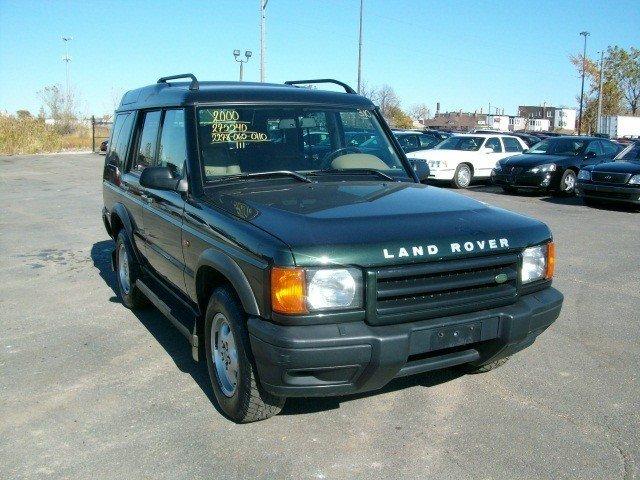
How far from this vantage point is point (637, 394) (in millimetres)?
4066

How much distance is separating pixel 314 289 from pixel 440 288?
26.7 inches

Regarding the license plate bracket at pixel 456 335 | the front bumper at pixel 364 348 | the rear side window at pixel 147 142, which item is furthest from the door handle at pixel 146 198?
the license plate bracket at pixel 456 335

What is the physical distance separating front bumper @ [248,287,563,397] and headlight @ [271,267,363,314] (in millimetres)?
98

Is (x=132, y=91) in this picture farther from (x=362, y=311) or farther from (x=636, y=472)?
(x=636, y=472)

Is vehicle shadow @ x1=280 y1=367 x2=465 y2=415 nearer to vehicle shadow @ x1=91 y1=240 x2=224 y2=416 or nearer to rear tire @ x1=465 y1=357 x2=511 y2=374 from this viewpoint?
rear tire @ x1=465 y1=357 x2=511 y2=374

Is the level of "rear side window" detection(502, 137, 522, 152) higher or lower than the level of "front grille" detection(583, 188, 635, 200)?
higher

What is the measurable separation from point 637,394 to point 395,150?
7.83 feet

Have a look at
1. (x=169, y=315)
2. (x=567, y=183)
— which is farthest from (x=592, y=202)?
(x=169, y=315)

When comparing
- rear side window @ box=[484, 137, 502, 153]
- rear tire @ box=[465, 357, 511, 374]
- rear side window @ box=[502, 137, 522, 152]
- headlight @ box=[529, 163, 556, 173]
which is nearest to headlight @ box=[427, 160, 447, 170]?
rear side window @ box=[484, 137, 502, 153]

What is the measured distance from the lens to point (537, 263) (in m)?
3.66

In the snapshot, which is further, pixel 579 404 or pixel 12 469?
pixel 579 404

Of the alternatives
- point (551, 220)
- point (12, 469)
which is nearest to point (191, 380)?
point (12, 469)

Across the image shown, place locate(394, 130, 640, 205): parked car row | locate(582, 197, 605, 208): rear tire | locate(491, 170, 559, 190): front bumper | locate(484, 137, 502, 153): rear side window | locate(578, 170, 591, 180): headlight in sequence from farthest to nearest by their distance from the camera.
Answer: locate(484, 137, 502, 153): rear side window → locate(491, 170, 559, 190): front bumper → locate(582, 197, 605, 208): rear tire → locate(578, 170, 591, 180): headlight → locate(394, 130, 640, 205): parked car row

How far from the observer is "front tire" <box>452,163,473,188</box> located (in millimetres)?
17906
